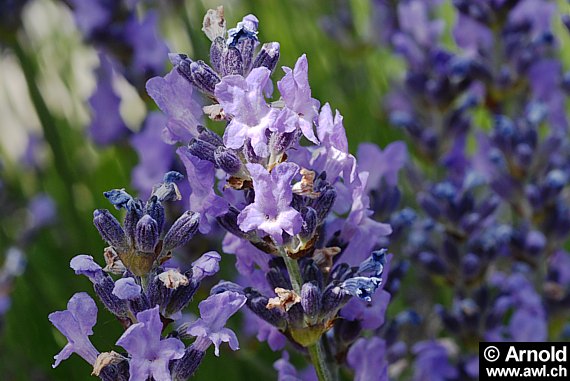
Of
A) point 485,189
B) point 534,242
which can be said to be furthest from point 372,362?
point 485,189

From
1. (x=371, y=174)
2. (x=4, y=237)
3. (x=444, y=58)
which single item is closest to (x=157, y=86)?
(x=371, y=174)

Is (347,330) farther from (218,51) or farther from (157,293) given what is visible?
(218,51)

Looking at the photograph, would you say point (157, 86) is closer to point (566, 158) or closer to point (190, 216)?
point (190, 216)

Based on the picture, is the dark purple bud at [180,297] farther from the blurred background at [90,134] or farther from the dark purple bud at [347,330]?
the blurred background at [90,134]

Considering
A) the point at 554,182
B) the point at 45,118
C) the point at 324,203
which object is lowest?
the point at 324,203

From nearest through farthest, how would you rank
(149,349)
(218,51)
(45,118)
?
(149,349) → (218,51) → (45,118)

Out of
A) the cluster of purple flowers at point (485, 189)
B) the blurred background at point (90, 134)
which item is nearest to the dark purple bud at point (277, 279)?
the cluster of purple flowers at point (485, 189)
